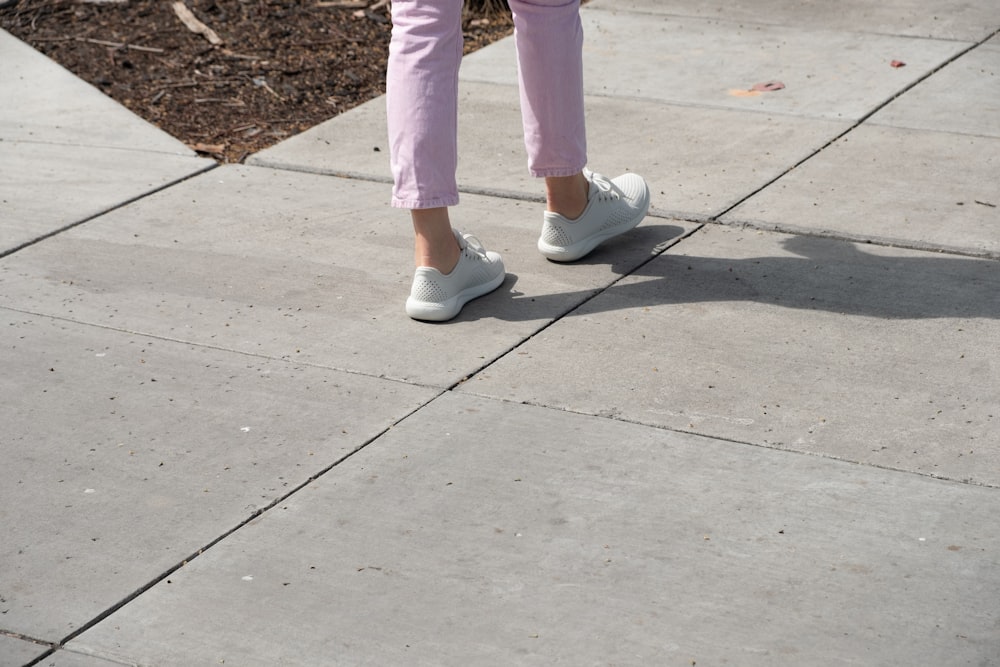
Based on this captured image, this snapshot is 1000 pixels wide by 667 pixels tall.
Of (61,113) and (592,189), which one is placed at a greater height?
(592,189)

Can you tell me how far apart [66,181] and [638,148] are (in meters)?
2.14

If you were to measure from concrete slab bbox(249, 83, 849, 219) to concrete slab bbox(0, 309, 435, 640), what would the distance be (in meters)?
1.58

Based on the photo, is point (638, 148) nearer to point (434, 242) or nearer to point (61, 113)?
point (434, 242)

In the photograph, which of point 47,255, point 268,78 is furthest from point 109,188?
point 268,78

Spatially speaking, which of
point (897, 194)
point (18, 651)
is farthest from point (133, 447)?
point (897, 194)

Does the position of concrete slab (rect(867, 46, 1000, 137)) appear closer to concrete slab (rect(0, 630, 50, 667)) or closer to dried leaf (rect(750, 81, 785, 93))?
dried leaf (rect(750, 81, 785, 93))

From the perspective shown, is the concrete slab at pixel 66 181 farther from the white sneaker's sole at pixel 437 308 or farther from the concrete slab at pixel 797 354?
the concrete slab at pixel 797 354

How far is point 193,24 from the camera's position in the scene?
7.30m

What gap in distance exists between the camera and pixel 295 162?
541 centimetres

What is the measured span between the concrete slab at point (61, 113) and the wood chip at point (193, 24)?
82cm

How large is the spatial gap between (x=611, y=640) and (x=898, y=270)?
81.1 inches

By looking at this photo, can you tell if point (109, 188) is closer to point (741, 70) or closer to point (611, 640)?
point (741, 70)

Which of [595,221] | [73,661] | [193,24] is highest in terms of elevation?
[193,24]

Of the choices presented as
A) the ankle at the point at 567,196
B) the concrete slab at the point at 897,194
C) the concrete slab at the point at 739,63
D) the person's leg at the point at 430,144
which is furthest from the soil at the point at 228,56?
the concrete slab at the point at 897,194
